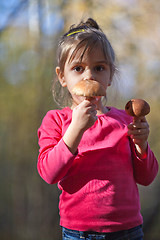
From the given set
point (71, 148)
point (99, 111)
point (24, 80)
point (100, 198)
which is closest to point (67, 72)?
point (99, 111)

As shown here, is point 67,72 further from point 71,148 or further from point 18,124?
point 18,124

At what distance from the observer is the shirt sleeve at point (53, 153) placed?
2.91ft

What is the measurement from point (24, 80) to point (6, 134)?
1.66 feet

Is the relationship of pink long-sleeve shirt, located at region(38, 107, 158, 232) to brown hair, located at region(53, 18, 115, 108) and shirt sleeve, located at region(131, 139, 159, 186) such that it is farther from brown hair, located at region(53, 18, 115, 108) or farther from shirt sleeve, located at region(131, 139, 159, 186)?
brown hair, located at region(53, 18, 115, 108)

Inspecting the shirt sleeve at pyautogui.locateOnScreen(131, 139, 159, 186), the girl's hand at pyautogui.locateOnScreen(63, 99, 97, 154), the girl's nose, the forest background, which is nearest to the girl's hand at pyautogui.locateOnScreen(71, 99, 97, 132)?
the girl's hand at pyautogui.locateOnScreen(63, 99, 97, 154)

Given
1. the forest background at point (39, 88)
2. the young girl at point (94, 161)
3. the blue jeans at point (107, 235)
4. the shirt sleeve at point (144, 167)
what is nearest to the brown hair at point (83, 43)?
the young girl at point (94, 161)

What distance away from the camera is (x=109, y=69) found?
3.38ft

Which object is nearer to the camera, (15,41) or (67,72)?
(67,72)

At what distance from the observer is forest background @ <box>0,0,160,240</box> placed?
8.36 ft

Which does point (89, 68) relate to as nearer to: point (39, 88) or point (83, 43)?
point (83, 43)

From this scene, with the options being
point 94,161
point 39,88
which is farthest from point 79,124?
point 39,88

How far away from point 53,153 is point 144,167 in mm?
316

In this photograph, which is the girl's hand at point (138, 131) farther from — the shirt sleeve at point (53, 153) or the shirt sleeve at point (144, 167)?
the shirt sleeve at point (53, 153)

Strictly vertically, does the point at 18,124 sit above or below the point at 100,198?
above
